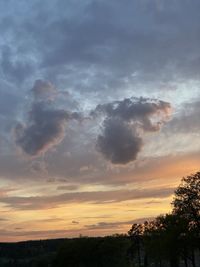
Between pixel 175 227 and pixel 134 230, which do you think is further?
pixel 134 230

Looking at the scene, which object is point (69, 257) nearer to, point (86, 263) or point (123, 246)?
point (86, 263)

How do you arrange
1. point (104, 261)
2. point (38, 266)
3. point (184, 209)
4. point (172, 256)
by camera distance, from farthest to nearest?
point (38, 266)
point (104, 261)
point (172, 256)
point (184, 209)

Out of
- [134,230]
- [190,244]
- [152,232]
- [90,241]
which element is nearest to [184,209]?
[190,244]

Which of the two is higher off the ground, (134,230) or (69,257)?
(134,230)

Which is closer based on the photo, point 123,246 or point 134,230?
point 123,246

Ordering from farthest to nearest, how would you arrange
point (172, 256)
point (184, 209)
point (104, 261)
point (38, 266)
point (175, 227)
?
point (38, 266), point (104, 261), point (172, 256), point (175, 227), point (184, 209)

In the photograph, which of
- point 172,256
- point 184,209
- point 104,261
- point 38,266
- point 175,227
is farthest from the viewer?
point 38,266

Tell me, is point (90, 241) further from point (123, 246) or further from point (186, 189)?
point (186, 189)

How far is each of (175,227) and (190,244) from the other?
4.77 m

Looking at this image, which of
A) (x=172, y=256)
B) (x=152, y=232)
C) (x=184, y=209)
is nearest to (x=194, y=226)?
(x=184, y=209)

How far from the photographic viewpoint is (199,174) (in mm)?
90625

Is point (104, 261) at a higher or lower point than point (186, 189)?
lower

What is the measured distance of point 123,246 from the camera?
131875 millimetres

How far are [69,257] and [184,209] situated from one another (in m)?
57.4
